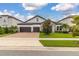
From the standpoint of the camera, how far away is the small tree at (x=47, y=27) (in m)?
9.29

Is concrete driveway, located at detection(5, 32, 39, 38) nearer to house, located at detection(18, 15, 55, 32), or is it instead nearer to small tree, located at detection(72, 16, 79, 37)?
house, located at detection(18, 15, 55, 32)

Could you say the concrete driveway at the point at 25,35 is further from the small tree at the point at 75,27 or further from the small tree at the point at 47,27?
the small tree at the point at 75,27

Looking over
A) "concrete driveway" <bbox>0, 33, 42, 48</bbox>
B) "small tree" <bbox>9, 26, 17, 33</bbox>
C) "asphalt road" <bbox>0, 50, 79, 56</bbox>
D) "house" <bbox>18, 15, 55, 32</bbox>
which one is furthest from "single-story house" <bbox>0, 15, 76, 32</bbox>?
"asphalt road" <bbox>0, 50, 79, 56</bbox>

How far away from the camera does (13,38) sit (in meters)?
9.54

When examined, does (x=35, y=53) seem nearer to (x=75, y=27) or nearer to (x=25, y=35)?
(x=25, y=35)

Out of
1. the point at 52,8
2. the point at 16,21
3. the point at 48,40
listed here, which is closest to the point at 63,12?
the point at 52,8

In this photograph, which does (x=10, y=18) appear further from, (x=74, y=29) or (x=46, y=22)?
(x=74, y=29)

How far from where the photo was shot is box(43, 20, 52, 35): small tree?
9289mm

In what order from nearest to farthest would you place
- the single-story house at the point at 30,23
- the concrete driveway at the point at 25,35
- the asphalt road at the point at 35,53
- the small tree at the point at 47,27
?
1. the asphalt road at the point at 35,53
2. the small tree at the point at 47,27
3. the single-story house at the point at 30,23
4. the concrete driveway at the point at 25,35

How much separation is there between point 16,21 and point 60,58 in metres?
3.02

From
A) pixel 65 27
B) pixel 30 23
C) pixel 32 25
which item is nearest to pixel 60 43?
pixel 65 27

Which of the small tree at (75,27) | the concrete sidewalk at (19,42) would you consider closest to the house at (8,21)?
the concrete sidewalk at (19,42)

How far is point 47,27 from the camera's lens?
9453mm

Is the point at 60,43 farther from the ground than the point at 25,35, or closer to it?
closer to it
